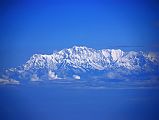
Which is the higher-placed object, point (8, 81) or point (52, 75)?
point (52, 75)

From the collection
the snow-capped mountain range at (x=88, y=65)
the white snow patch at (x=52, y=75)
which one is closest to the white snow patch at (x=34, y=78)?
the snow-capped mountain range at (x=88, y=65)

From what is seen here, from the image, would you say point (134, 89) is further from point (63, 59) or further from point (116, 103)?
point (63, 59)

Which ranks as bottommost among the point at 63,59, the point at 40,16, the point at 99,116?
the point at 99,116

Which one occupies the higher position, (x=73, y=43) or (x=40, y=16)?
(x=40, y=16)

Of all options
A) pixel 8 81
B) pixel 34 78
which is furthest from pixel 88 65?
pixel 8 81

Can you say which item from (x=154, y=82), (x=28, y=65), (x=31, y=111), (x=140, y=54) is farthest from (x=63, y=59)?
(x=154, y=82)

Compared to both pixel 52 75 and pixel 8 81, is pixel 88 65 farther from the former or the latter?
pixel 8 81

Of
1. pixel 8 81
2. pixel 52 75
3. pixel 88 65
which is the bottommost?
pixel 8 81

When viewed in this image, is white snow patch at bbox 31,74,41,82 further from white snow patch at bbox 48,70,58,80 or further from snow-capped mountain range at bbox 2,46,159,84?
white snow patch at bbox 48,70,58,80
